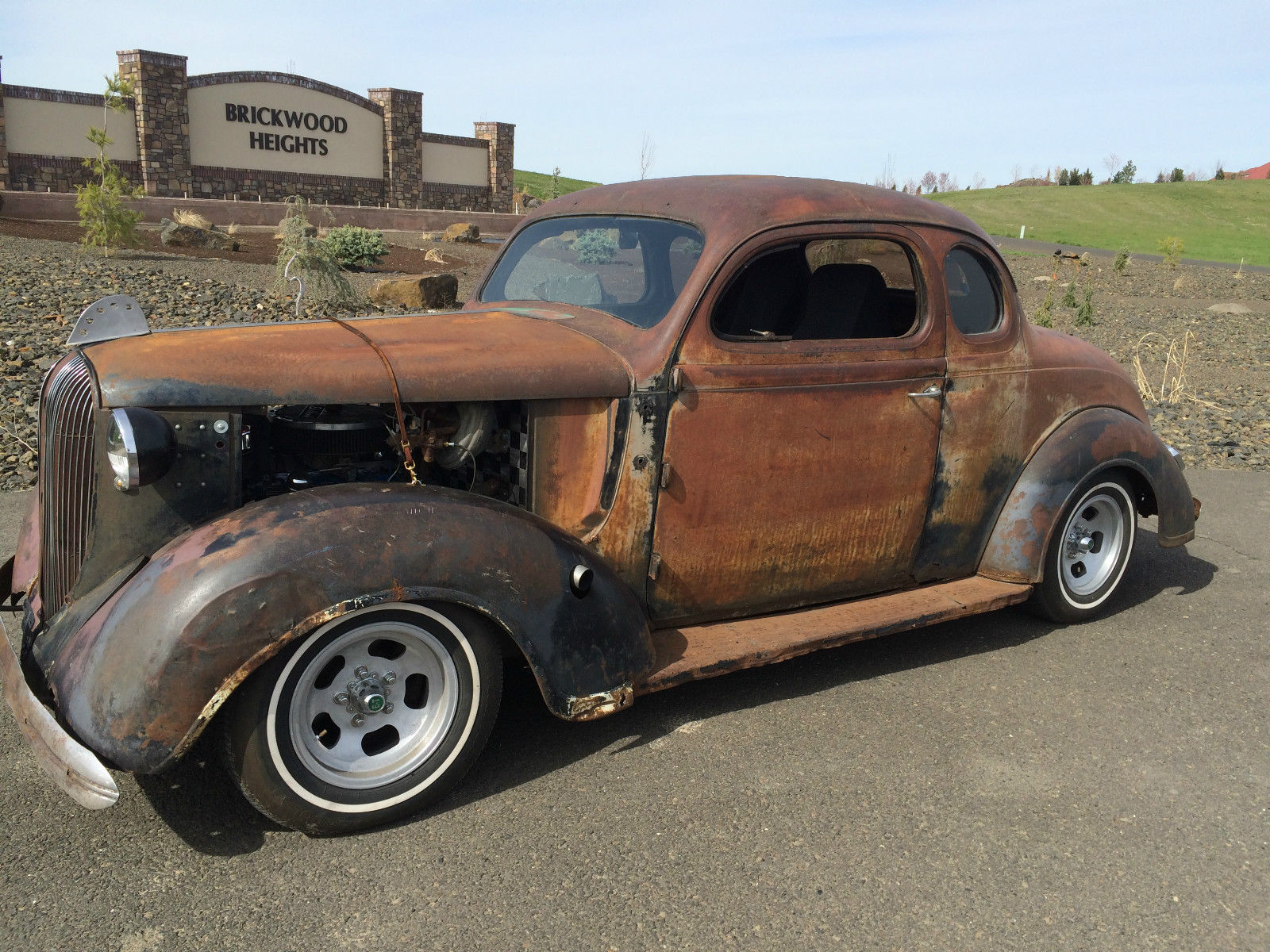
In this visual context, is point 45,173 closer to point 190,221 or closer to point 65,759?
point 190,221

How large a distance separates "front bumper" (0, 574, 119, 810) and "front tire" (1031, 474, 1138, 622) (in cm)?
357

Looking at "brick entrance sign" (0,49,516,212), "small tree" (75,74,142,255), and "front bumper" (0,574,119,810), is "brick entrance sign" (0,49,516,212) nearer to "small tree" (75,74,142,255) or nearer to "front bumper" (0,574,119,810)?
"small tree" (75,74,142,255)

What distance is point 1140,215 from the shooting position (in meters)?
48.0

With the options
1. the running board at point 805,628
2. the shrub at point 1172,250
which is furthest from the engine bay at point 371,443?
the shrub at point 1172,250

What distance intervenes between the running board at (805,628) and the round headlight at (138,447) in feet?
5.08

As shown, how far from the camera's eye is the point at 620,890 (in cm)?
258

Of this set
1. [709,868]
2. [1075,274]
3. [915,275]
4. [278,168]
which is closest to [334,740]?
Result: [709,868]

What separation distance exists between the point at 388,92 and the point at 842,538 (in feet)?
93.5

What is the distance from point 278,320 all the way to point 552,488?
11.3 feet

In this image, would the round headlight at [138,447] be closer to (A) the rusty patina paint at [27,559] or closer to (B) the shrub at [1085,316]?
(A) the rusty patina paint at [27,559]

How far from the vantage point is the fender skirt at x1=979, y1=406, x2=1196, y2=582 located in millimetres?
4094

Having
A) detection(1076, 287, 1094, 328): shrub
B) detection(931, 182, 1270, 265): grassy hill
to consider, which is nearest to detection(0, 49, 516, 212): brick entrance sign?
detection(1076, 287, 1094, 328): shrub

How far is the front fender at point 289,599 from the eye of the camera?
98.1 inches

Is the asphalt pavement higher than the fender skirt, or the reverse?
the fender skirt
